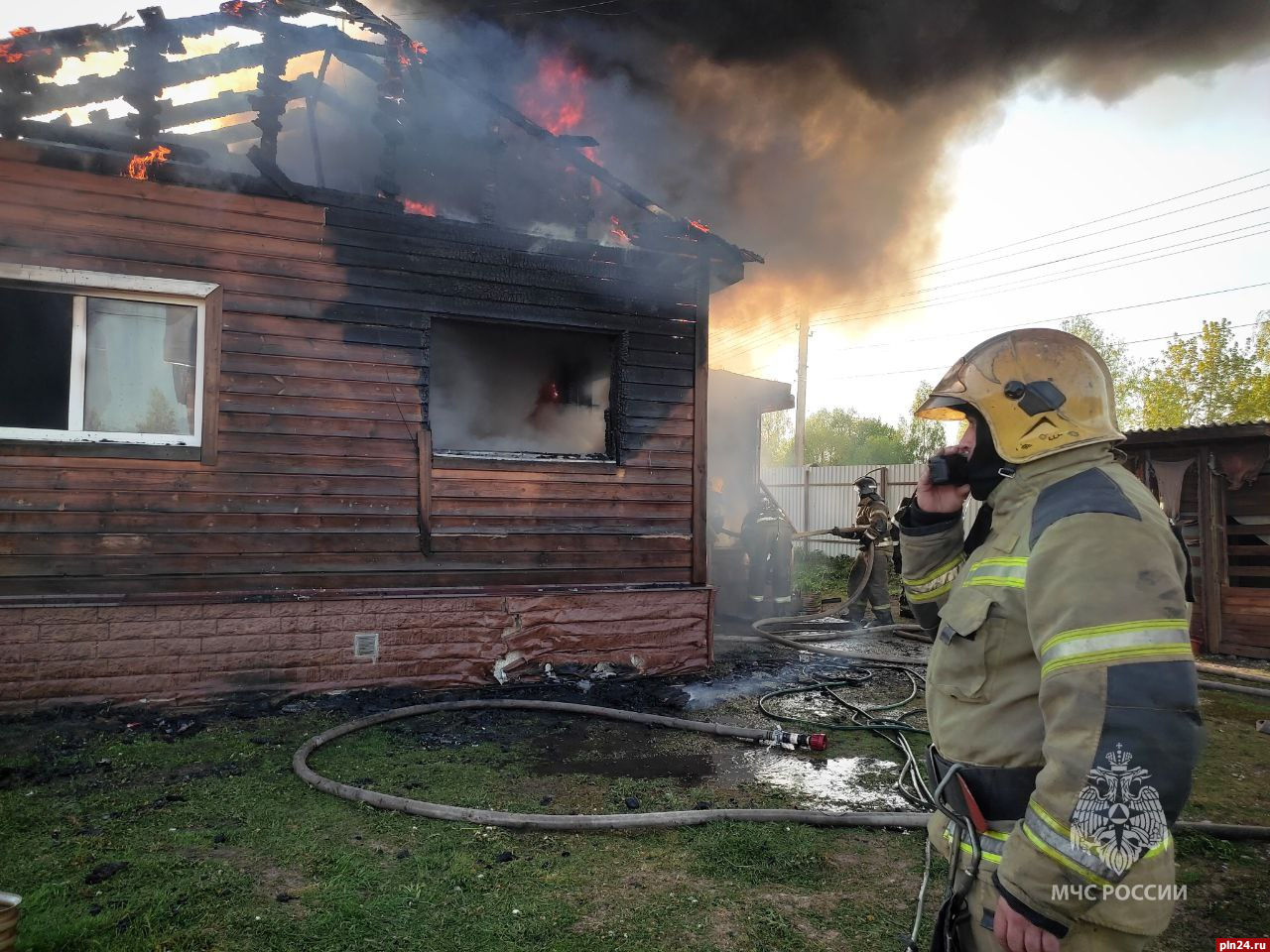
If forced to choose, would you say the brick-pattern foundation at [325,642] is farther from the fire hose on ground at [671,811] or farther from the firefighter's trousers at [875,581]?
the firefighter's trousers at [875,581]

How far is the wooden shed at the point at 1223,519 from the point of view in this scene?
28.3 ft

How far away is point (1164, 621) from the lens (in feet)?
4.86

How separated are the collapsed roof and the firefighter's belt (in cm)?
663

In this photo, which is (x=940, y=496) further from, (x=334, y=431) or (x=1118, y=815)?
(x=334, y=431)

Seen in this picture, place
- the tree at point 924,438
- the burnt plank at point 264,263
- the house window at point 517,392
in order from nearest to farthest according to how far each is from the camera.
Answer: the burnt plank at point 264,263, the house window at point 517,392, the tree at point 924,438

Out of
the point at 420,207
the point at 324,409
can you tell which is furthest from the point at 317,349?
the point at 420,207

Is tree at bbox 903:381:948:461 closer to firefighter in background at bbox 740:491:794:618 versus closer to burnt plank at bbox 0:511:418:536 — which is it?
firefighter in background at bbox 740:491:794:618

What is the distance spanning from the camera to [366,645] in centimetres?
650

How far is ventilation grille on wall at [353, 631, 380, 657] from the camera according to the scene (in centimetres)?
647

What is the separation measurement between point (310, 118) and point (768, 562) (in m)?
9.17

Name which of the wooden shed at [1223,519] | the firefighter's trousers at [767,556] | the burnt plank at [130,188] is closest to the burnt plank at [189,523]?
the burnt plank at [130,188]

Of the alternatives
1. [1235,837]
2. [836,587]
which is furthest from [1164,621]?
[836,587]

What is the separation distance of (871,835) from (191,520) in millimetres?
5649

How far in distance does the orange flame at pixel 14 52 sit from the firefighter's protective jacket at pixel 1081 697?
7.55 meters
